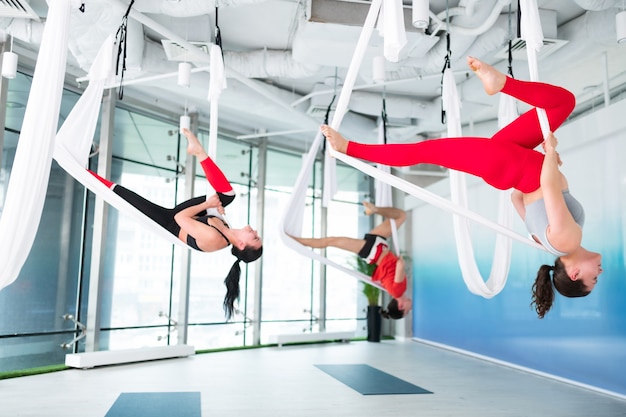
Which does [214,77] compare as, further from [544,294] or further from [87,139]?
[544,294]

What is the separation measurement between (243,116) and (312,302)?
3232mm

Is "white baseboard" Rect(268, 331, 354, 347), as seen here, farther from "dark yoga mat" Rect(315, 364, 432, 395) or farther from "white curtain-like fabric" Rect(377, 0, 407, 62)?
"white curtain-like fabric" Rect(377, 0, 407, 62)

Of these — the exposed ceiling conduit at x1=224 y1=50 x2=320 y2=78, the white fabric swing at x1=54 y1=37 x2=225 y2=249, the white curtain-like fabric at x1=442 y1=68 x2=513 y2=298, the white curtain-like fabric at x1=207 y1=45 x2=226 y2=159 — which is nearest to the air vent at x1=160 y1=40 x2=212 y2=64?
the exposed ceiling conduit at x1=224 y1=50 x2=320 y2=78

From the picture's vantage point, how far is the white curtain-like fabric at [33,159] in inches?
86.0

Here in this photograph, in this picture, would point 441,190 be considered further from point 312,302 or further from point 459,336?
point 312,302

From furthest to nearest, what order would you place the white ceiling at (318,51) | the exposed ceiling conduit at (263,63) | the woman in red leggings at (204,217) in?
the exposed ceiling conduit at (263,63)
the white ceiling at (318,51)
the woman in red leggings at (204,217)

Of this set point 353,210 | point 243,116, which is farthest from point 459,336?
point 243,116

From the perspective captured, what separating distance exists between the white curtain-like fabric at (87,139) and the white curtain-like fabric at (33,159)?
3.32 feet

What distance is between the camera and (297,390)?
4.76 m

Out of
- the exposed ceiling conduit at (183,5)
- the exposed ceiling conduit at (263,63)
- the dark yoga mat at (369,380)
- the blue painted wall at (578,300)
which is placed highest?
the exposed ceiling conduit at (263,63)

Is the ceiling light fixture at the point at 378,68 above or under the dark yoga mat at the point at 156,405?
above

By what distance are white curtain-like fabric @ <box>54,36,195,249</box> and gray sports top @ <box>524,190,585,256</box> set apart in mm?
2274

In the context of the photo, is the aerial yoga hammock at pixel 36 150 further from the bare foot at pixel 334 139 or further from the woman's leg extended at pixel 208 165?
the bare foot at pixel 334 139

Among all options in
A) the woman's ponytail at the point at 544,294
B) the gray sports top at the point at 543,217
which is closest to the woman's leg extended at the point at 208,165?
the gray sports top at the point at 543,217
